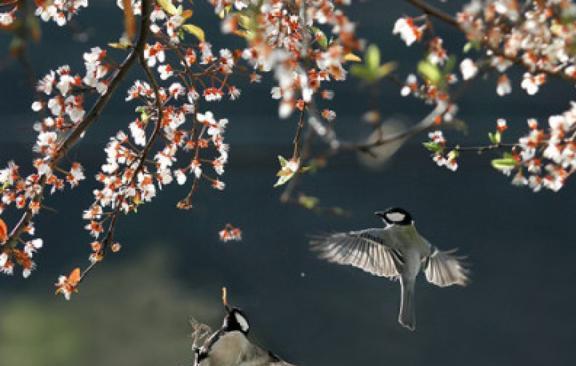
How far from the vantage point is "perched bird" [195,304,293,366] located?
1.94 meters

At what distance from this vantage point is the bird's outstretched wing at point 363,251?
6.17ft

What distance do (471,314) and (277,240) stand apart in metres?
0.99

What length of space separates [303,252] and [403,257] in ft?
9.17

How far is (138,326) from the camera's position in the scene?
4.52 m

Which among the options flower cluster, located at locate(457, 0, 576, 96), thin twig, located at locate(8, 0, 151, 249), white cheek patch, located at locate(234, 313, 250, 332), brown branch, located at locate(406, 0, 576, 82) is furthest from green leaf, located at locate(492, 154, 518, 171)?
white cheek patch, located at locate(234, 313, 250, 332)

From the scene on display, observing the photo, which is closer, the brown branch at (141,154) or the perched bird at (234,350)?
the brown branch at (141,154)

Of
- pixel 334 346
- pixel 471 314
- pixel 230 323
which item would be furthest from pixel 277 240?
pixel 230 323

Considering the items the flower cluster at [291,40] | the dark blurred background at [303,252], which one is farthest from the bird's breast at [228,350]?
the dark blurred background at [303,252]

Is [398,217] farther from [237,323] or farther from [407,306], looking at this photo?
[237,323]

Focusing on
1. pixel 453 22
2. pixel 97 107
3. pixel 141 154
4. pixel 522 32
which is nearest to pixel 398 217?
pixel 141 154

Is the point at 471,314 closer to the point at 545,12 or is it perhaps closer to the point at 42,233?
the point at 42,233

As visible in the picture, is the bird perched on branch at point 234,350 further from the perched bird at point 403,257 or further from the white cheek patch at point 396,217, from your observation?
the white cheek patch at point 396,217

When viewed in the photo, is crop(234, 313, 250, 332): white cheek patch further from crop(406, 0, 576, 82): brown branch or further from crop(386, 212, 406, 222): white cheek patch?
crop(406, 0, 576, 82): brown branch

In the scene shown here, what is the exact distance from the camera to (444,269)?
1.98m
